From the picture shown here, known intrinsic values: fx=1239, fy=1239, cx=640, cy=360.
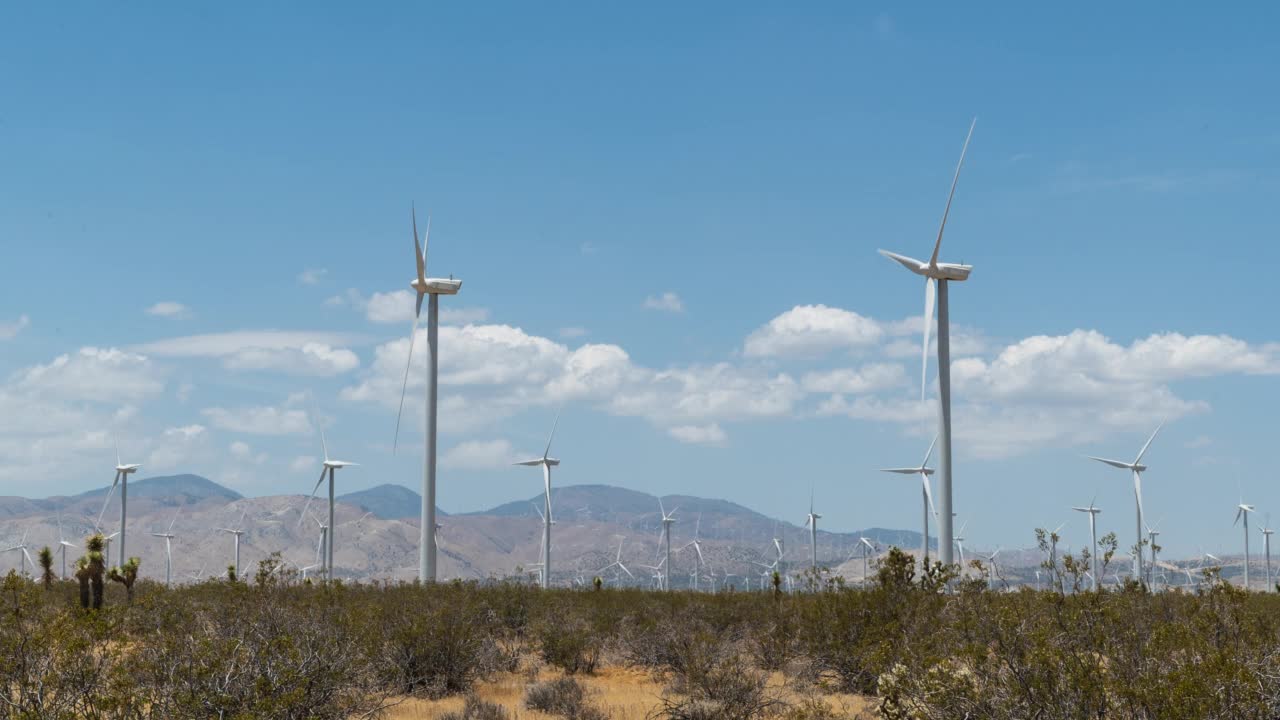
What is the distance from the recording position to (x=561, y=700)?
21.1 m

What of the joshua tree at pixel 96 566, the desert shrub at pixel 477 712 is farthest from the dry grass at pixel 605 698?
the joshua tree at pixel 96 566

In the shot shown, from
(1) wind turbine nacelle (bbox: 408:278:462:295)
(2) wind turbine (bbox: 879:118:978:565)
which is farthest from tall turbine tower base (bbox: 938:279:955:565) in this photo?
(1) wind turbine nacelle (bbox: 408:278:462:295)

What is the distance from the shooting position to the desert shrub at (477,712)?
1909 cm

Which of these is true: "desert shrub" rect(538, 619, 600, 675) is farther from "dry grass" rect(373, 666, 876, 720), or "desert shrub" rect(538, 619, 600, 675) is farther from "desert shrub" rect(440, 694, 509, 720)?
"desert shrub" rect(440, 694, 509, 720)

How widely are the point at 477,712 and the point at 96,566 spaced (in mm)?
25067

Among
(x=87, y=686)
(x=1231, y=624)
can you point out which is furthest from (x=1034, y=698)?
(x=87, y=686)

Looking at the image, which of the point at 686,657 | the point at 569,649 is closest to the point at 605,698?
the point at 686,657

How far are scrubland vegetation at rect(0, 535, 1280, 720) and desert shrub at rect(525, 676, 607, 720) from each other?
4cm

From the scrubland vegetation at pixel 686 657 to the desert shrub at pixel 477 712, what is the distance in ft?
0.26

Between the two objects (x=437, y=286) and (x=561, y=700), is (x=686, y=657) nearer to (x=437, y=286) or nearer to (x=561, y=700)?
(x=561, y=700)

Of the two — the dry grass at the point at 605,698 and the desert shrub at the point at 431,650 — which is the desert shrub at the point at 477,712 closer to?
the dry grass at the point at 605,698

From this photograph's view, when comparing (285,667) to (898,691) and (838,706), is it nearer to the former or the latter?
(898,691)

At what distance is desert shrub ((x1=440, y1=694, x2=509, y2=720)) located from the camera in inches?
752

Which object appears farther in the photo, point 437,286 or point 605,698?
point 437,286
